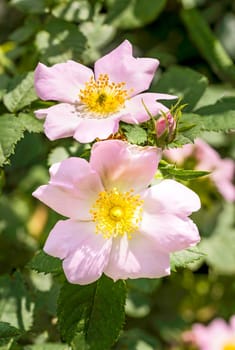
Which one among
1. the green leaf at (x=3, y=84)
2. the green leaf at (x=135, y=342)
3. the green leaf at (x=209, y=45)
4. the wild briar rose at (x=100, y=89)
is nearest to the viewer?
the wild briar rose at (x=100, y=89)

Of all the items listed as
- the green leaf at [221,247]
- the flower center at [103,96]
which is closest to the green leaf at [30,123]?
the flower center at [103,96]

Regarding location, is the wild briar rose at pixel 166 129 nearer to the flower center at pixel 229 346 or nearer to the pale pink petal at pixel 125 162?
the pale pink petal at pixel 125 162

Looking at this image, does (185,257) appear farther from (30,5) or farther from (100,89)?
(30,5)

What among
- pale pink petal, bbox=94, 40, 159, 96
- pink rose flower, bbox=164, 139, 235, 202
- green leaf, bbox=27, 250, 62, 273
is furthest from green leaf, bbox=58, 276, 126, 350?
pink rose flower, bbox=164, 139, 235, 202

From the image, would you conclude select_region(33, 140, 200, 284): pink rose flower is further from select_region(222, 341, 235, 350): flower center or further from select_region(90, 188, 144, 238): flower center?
select_region(222, 341, 235, 350): flower center

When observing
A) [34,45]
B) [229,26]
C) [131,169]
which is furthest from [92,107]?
[229,26]

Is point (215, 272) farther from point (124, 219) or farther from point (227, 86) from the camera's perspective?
point (124, 219)

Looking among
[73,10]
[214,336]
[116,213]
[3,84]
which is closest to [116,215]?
[116,213]
